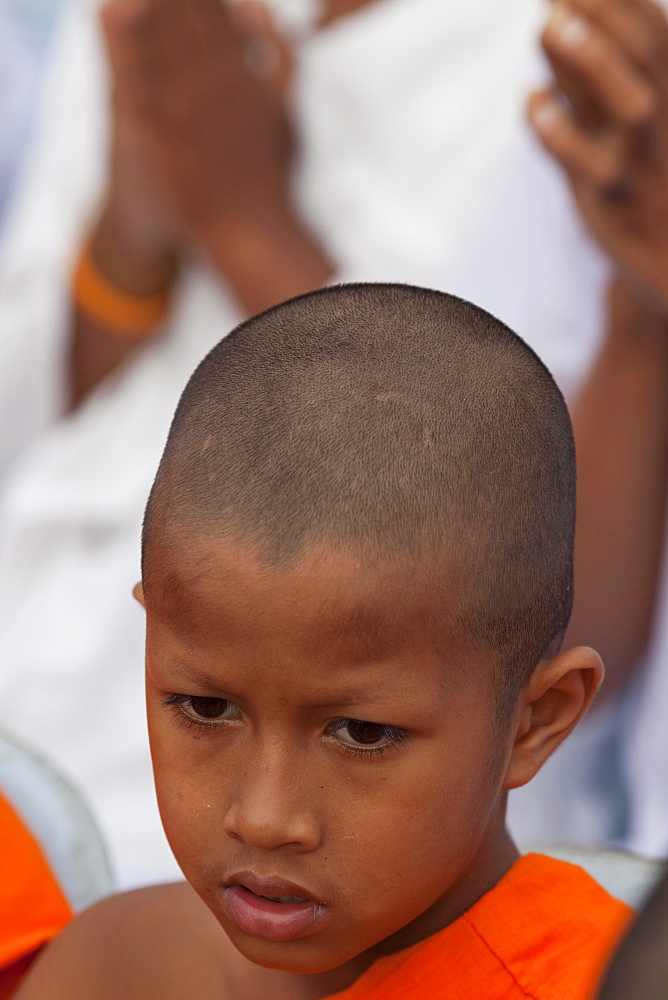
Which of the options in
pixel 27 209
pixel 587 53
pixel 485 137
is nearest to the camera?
pixel 587 53

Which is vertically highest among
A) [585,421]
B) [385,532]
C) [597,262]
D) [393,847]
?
[597,262]

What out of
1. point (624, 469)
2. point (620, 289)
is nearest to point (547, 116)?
point (620, 289)

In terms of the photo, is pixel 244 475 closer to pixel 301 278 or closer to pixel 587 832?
pixel 587 832

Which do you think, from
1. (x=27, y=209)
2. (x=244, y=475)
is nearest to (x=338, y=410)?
(x=244, y=475)

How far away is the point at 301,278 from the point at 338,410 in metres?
0.87

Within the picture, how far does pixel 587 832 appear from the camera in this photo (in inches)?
43.7

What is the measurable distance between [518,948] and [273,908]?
0.41 ft

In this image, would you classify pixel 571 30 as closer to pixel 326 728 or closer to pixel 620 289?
pixel 620 289

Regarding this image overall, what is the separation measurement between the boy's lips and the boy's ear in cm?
11

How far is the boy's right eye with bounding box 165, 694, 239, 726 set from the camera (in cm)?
52

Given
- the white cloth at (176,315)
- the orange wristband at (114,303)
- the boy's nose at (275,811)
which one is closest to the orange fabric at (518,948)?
the boy's nose at (275,811)

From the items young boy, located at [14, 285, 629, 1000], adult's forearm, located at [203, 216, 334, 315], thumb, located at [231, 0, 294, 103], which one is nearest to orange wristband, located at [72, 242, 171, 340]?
adult's forearm, located at [203, 216, 334, 315]

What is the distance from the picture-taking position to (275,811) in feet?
1.60

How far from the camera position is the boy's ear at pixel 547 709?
0.54m
